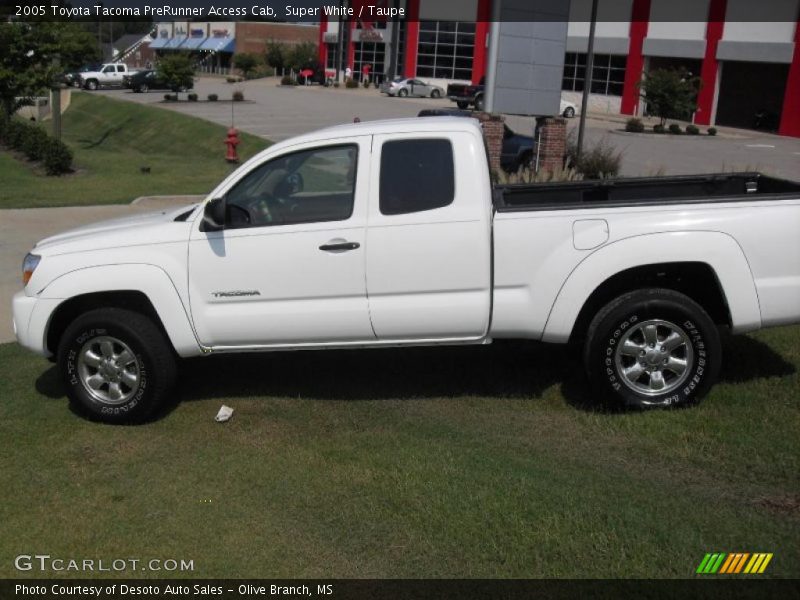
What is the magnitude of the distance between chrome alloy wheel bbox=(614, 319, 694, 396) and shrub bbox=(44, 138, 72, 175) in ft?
59.4

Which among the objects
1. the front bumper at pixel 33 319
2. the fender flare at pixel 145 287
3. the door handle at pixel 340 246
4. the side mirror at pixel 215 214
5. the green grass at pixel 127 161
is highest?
the side mirror at pixel 215 214

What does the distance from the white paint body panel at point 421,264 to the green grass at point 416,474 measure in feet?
1.90

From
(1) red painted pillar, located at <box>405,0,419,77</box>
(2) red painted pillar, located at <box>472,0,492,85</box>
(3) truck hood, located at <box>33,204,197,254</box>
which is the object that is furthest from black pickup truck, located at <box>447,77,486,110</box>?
(3) truck hood, located at <box>33,204,197,254</box>

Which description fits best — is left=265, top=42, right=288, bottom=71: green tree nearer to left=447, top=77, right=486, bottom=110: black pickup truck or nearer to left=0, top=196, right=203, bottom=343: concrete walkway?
left=447, top=77, right=486, bottom=110: black pickup truck

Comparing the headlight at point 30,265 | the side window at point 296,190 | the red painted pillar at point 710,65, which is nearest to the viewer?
the side window at point 296,190

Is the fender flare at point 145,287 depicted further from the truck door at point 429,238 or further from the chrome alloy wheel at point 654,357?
the chrome alloy wheel at point 654,357

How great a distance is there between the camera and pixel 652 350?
19.4ft

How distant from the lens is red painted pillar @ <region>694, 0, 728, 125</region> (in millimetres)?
46656

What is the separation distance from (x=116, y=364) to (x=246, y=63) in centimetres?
8021

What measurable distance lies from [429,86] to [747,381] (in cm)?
5838

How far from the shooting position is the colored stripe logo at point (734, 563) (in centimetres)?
412

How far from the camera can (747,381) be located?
6504 millimetres

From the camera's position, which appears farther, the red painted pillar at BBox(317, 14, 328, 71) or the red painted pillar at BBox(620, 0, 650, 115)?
the red painted pillar at BBox(317, 14, 328, 71)
